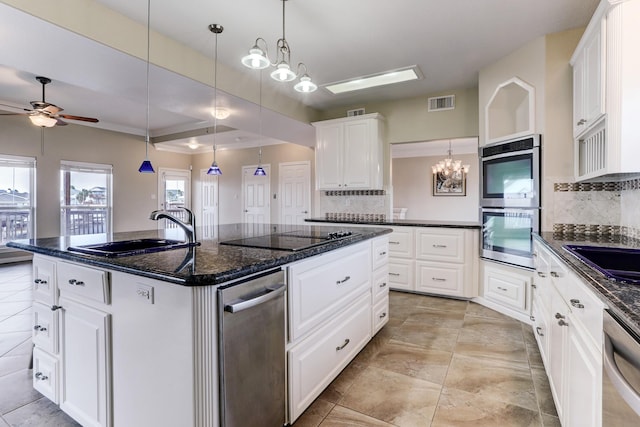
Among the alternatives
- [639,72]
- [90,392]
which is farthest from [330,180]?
[90,392]

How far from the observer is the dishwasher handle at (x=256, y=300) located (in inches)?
47.3

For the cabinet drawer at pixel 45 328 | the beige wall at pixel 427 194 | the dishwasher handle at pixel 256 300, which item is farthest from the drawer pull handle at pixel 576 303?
the beige wall at pixel 427 194

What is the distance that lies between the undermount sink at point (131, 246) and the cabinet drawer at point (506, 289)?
2.98 metres

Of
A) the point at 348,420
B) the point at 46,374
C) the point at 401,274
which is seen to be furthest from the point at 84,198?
the point at 348,420

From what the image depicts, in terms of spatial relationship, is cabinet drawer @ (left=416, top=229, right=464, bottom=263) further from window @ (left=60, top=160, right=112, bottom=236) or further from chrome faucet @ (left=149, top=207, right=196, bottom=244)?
window @ (left=60, top=160, right=112, bottom=236)

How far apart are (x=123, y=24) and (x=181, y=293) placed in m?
2.55

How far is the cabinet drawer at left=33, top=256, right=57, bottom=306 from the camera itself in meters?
1.71

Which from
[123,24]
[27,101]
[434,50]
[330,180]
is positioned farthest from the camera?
[27,101]

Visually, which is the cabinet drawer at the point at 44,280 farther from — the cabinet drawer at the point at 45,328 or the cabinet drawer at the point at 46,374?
the cabinet drawer at the point at 46,374

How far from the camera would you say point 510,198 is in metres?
3.24

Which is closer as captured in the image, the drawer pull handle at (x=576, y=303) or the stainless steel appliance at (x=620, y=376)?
the stainless steel appliance at (x=620, y=376)

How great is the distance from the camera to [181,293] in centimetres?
117

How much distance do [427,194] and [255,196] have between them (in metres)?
4.53

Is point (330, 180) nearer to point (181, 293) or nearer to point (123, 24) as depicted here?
point (123, 24)
